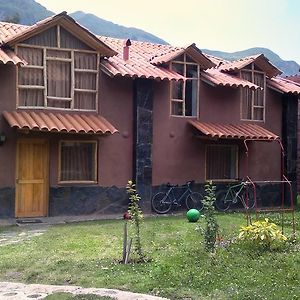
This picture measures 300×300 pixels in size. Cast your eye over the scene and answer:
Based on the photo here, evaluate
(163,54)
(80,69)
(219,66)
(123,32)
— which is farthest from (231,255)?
(123,32)

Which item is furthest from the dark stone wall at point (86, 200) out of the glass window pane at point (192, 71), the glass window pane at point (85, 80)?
the glass window pane at point (192, 71)

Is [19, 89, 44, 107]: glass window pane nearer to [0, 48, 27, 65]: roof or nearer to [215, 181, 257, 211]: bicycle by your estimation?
[0, 48, 27, 65]: roof

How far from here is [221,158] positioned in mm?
18406

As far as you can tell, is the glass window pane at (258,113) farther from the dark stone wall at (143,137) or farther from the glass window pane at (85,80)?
the glass window pane at (85,80)

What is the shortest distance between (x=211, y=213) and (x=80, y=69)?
315 inches

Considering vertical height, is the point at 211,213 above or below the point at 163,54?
below

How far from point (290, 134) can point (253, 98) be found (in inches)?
78.5

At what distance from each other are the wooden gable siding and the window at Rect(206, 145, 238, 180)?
18.2ft

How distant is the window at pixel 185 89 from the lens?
679 inches

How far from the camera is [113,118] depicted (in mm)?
16141

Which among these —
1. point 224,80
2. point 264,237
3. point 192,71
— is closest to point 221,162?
point 224,80

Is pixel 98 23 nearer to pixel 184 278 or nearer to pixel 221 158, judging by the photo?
pixel 221 158

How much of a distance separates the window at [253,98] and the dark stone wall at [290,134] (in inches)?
37.3

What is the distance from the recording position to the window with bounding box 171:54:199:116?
1723 cm
